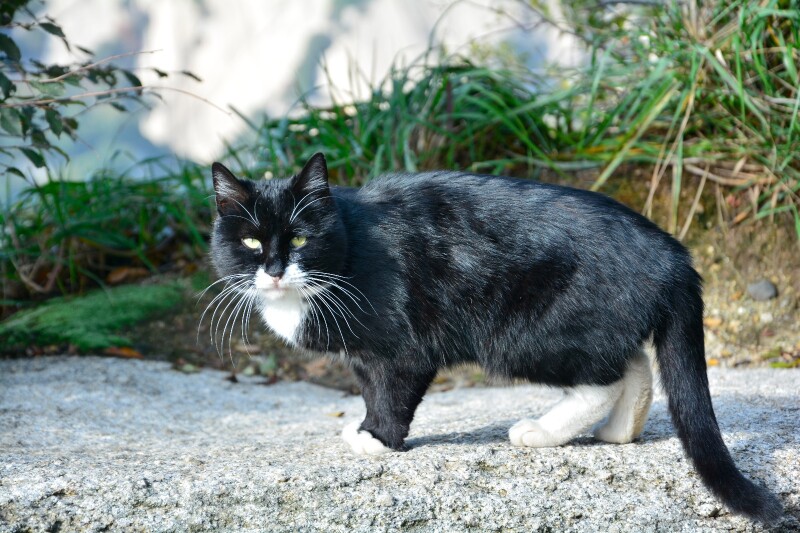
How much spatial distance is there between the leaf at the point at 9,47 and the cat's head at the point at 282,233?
3.12 feet

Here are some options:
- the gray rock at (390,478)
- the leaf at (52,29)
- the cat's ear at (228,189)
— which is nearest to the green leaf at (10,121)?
the leaf at (52,29)

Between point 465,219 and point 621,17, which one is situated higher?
point 621,17

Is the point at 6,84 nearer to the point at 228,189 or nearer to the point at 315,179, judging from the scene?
the point at 228,189

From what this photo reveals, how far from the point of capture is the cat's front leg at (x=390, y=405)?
240 cm

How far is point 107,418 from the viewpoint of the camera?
3.27 meters

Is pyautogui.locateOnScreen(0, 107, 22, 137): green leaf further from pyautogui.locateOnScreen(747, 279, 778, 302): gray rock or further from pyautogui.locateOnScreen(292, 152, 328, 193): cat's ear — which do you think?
pyautogui.locateOnScreen(747, 279, 778, 302): gray rock

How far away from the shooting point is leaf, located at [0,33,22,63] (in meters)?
2.81

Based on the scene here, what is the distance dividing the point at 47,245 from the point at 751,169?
3682 mm

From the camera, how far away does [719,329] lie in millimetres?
4074

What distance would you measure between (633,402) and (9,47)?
7.46 feet

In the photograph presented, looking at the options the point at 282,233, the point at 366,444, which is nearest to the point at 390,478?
the point at 366,444

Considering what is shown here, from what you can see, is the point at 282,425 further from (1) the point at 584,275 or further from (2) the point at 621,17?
(2) the point at 621,17

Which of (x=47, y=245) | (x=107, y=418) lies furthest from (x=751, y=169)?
(x=47, y=245)

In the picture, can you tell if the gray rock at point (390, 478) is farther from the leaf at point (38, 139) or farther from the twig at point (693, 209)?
the twig at point (693, 209)
